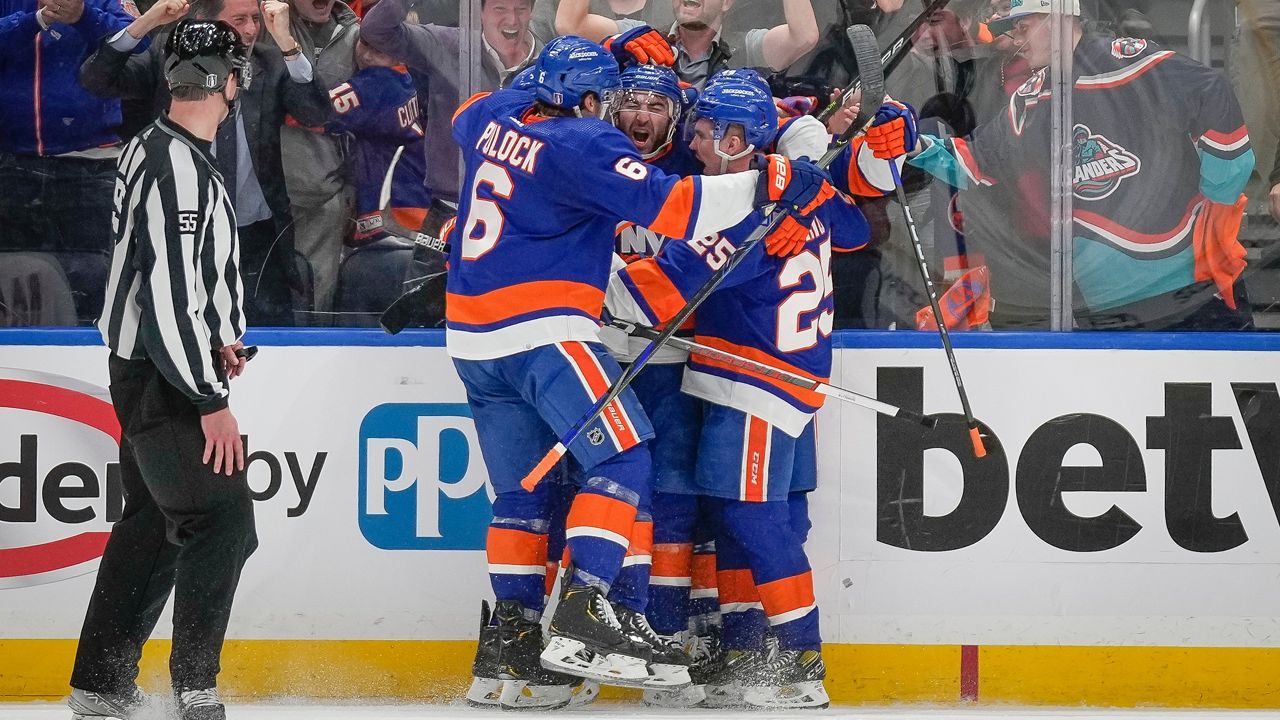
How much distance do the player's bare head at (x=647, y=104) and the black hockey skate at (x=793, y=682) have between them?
126 cm

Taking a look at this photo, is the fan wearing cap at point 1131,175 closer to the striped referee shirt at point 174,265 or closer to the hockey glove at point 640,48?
the hockey glove at point 640,48

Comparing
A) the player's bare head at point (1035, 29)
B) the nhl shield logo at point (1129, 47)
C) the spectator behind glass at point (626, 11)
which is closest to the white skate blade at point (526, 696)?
the spectator behind glass at point (626, 11)

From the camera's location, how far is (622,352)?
131 inches

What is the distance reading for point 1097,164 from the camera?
136 inches

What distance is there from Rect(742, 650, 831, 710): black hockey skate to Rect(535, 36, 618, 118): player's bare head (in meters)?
1.37

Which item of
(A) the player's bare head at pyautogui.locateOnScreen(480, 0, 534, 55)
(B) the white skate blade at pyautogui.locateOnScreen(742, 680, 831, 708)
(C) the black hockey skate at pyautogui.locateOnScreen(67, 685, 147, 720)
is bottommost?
(B) the white skate blade at pyautogui.locateOnScreen(742, 680, 831, 708)

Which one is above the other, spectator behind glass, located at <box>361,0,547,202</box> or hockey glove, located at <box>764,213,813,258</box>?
spectator behind glass, located at <box>361,0,547,202</box>

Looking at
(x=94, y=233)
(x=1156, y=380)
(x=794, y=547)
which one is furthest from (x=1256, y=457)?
(x=94, y=233)

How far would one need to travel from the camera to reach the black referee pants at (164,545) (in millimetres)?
2861

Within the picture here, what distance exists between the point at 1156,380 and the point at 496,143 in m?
1.71

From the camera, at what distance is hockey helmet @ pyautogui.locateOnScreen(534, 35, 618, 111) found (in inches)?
118

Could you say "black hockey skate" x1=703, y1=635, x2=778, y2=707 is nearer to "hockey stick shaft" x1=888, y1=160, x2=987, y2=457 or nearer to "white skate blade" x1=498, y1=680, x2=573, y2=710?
"white skate blade" x1=498, y1=680, x2=573, y2=710

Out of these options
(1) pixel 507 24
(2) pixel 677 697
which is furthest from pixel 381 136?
(2) pixel 677 697

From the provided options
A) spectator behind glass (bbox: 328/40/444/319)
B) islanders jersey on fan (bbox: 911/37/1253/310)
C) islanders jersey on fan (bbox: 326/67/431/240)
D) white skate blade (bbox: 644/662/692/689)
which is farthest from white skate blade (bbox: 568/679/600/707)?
islanders jersey on fan (bbox: 911/37/1253/310)
